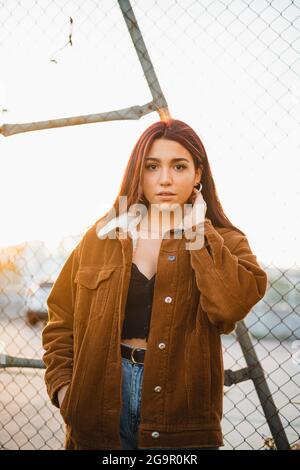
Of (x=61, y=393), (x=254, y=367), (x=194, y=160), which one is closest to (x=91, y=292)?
(x=61, y=393)

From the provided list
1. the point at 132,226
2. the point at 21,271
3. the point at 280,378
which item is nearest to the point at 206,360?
the point at 132,226

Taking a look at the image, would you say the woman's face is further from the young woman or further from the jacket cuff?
the jacket cuff

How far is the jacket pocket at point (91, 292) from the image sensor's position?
1.86 m

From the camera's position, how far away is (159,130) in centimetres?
194

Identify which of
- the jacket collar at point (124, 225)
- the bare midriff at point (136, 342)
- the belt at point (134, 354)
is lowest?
the belt at point (134, 354)

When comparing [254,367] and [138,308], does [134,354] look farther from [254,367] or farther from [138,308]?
[254,367]

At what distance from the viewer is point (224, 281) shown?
1668 mm

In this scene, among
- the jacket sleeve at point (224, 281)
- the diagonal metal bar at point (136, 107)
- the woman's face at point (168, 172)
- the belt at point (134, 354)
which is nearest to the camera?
the jacket sleeve at point (224, 281)

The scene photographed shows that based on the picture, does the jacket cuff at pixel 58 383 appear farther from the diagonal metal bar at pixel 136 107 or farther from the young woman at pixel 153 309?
the diagonal metal bar at pixel 136 107

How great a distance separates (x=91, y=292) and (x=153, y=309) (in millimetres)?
314

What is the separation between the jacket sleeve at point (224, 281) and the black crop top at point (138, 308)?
9.3 inches

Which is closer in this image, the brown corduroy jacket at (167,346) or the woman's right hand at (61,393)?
the brown corduroy jacket at (167,346)

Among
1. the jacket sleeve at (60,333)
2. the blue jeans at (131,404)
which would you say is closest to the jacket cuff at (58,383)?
the jacket sleeve at (60,333)

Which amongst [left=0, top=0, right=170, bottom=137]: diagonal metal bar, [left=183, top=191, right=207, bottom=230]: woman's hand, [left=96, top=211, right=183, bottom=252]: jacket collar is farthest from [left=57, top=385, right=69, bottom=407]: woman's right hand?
[left=0, top=0, right=170, bottom=137]: diagonal metal bar
